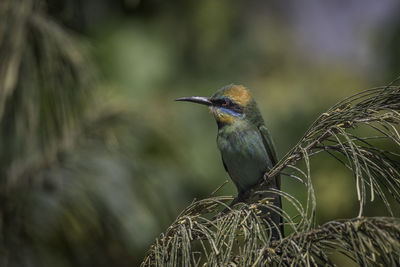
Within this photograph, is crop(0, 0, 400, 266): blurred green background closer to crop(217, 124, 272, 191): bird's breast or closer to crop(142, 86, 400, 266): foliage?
crop(217, 124, 272, 191): bird's breast

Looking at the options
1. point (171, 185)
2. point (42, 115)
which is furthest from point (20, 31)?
point (171, 185)

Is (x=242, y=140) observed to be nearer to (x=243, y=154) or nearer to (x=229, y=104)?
(x=243, y=154)

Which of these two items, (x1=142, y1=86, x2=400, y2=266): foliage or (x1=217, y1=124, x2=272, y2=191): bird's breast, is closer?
(x1=142, y1=86, x2=400, y2=266): foliage

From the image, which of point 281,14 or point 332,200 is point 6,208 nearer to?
point 332,200

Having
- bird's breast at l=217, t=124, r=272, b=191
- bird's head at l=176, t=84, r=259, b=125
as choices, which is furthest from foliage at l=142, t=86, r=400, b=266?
bird's head at l=176, t=84, r=259, b=125

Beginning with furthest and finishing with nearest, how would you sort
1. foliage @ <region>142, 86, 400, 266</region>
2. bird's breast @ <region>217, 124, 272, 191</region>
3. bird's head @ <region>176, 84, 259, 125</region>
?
bird's head @ <region>176, 84, 259, 125</region>, bird's breast @ <region>217, 124, 272, 191</region>, foliage @ <region>142, 86, 400, 266</region>

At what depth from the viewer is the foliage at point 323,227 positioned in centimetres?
157

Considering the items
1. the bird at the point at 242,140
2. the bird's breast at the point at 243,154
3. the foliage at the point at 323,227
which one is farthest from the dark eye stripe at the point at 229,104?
the foliage at the point at 323,227

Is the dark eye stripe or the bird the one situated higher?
the dark eye stripe

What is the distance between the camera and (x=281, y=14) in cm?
952

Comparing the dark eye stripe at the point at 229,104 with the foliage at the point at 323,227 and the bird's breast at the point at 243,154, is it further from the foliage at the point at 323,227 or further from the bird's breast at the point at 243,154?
the foliage at the point at 323,227

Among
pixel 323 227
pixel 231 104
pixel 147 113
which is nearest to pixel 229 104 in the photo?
pixel 231 104

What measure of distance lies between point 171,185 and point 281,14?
17.9ft

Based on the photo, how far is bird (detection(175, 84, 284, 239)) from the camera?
3.69 metres
